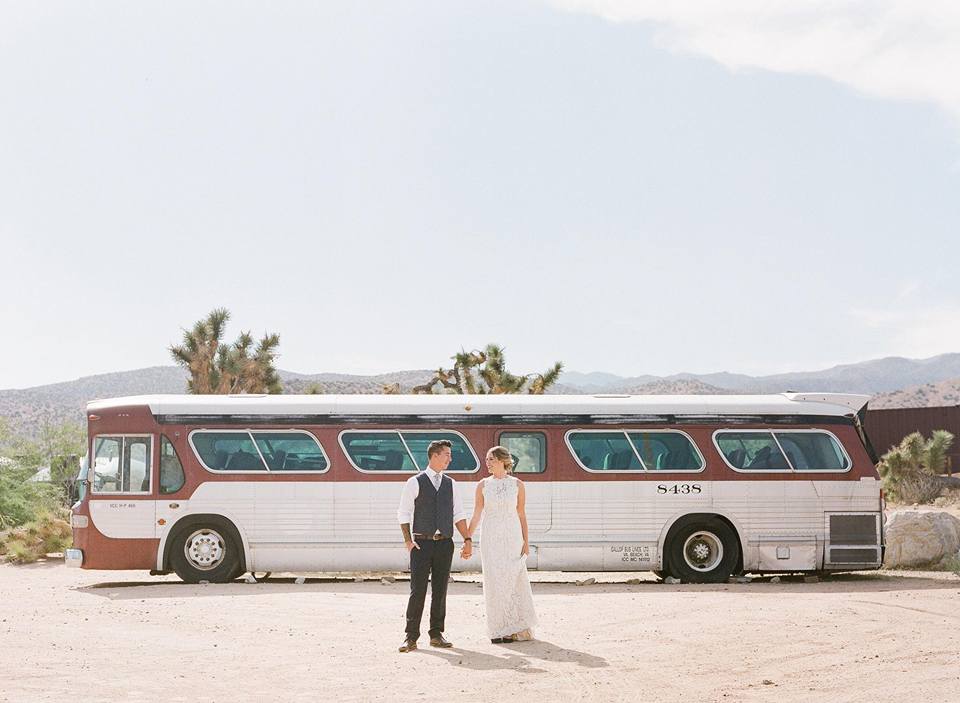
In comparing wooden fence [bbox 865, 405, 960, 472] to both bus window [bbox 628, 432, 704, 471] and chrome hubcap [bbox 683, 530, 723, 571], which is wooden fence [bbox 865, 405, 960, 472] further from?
bus window [bbox 628, 432, 704, 471]

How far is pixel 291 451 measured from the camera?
18125 mm

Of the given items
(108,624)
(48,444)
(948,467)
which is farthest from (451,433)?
(948,467)

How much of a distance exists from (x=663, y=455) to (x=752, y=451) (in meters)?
1.32

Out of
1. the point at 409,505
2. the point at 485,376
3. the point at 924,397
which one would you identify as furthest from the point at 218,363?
the point at 924,397

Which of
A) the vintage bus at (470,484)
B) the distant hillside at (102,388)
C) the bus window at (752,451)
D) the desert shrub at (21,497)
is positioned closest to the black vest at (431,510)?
the vintage bus at (470,484)

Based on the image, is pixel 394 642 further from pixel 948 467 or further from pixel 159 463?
pixel 948 467

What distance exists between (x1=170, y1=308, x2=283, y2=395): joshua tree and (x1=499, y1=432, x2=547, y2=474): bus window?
24.9 meters

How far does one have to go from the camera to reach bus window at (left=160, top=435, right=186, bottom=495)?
59.3 feet

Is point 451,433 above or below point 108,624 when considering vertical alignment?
above

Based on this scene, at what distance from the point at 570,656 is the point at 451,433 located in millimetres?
7263

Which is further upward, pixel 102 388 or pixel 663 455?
pixel 102 388

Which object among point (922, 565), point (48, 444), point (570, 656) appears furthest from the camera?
point (48, 444)

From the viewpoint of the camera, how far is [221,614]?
14109 millimetres

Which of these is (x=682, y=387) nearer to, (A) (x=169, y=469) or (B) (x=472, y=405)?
(B) (x=472, y=405)
